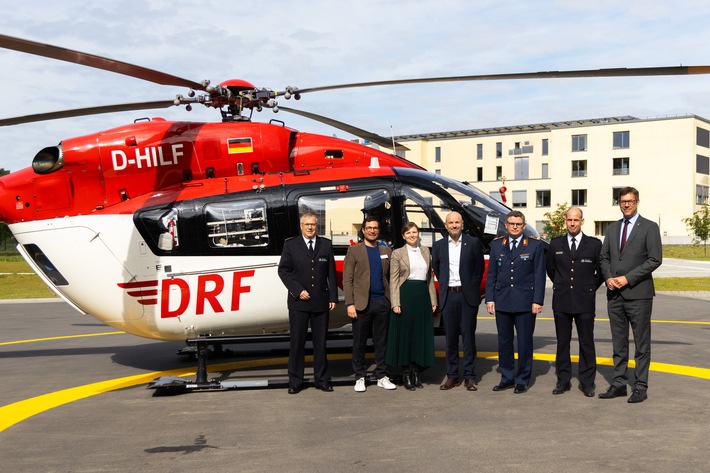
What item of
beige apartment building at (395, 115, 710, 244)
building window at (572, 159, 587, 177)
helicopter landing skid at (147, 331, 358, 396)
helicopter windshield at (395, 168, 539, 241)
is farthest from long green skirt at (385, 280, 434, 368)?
building window at (572, 159, 587, 177)

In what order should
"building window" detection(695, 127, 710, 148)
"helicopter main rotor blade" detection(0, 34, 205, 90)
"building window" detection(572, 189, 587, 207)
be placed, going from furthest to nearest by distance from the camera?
"building window" detection(572, 189, 587, 207)
"building window" detection(695, 127, 710, 148)
"helicopter main rotor blade" detection(0, 34, 205, 90)

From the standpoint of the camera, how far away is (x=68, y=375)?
29.9 feet

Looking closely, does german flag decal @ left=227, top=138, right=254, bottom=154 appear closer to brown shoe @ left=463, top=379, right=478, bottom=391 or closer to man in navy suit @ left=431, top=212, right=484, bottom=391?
man in navy suit @ left=431, top=212, right=484, bottom=391

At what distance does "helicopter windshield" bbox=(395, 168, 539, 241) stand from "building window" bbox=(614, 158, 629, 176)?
59.1m

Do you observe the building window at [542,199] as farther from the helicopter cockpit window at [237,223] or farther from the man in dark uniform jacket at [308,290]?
the man in dark uniform jacket at [308,290]

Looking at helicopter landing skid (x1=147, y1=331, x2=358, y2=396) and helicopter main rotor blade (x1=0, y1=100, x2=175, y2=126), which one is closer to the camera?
helicopter landing skid (x1=147, y1=331, x2=358, y2=396)

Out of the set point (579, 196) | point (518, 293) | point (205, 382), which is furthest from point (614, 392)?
point (579, 196)

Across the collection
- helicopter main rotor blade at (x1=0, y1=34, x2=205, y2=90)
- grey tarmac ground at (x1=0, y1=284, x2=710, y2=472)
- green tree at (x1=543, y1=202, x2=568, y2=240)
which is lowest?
grey tarmac ground at (x1=0, y1=284, x2=710, y2=472)

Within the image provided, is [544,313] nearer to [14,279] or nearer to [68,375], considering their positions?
[68,375]

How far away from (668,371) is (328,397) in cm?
448

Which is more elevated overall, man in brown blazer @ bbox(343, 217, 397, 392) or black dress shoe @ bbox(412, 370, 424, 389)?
man in brown blazer @ bbox(343, 217, 397, 392)

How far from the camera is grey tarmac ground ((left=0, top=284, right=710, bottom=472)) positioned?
5.32m

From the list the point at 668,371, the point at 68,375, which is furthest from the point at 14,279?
the point at 668,371

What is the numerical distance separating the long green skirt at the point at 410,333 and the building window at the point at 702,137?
61.8 m
